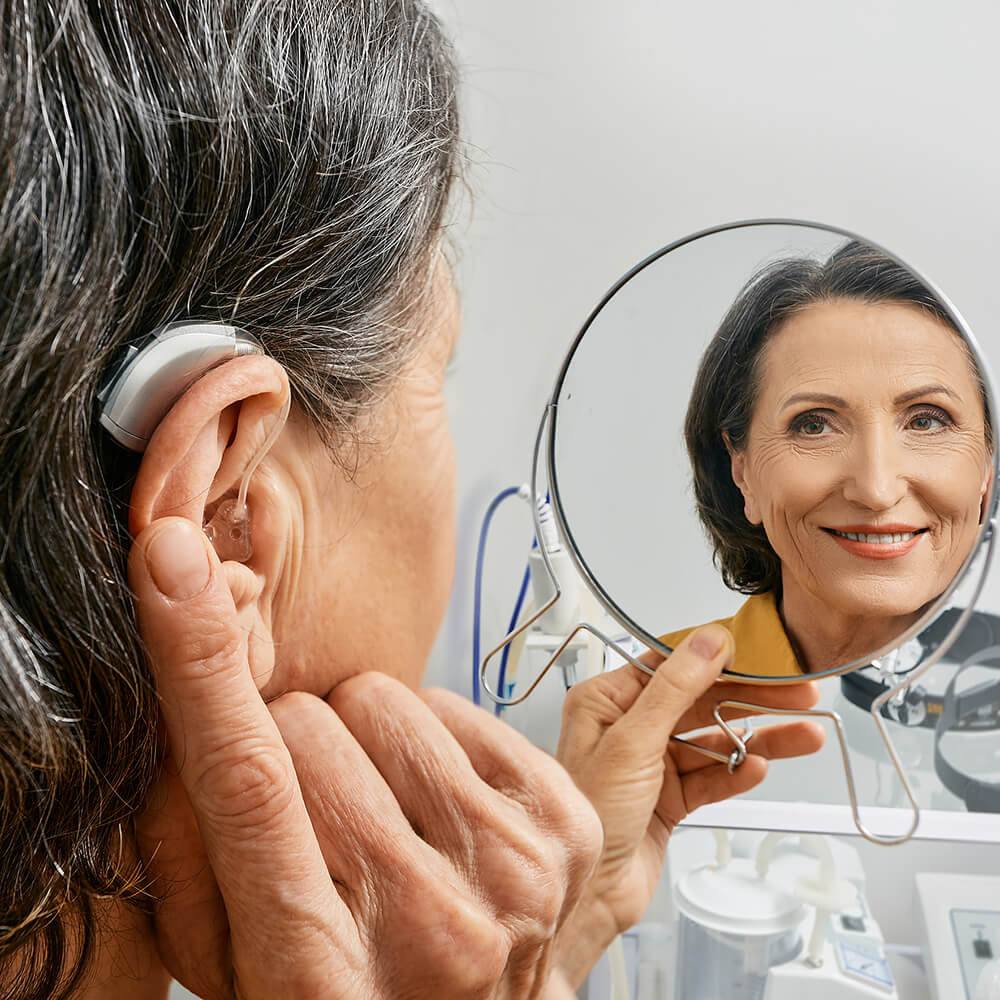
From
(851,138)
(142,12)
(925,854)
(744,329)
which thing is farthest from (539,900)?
(851,138)

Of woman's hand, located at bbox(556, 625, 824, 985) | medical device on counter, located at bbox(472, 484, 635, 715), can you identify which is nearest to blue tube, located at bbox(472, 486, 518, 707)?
medical device on counter, located at bbox(472, 484, 635, 715)

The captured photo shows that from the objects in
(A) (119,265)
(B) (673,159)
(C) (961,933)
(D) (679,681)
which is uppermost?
(B) (673,159)

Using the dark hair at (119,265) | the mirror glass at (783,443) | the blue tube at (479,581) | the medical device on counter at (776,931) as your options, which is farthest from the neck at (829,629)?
the blue tube at (479,581)

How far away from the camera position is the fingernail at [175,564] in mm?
381

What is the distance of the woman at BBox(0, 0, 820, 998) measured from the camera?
0.36 meters

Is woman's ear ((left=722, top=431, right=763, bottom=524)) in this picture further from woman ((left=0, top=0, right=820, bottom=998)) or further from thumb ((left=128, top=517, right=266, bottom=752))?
thumb ((left=128, top=517, right=266, bottom=752))

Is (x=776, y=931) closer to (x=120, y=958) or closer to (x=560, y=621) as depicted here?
(x=560, y=621)

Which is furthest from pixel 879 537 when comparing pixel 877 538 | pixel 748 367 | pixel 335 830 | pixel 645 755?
pixel 335 830

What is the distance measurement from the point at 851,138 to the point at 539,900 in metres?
0.81

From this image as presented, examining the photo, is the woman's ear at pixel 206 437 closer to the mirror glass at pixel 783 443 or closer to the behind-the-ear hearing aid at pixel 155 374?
the behind-the-ear hearing aid at pixel 155 374

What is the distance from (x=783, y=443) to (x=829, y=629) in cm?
12

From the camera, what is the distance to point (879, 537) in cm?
51

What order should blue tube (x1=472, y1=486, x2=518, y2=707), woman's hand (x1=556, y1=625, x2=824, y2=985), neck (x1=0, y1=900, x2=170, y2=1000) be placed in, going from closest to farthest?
neck (x1=0, y1=900, x2=170, y2=1000), woman's hand (x1=556, y1=625, x2=824, y2=985), blue tube (x1=472, y1=486, x2=518, y2=707)

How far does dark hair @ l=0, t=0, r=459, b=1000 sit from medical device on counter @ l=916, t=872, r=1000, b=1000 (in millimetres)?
756
